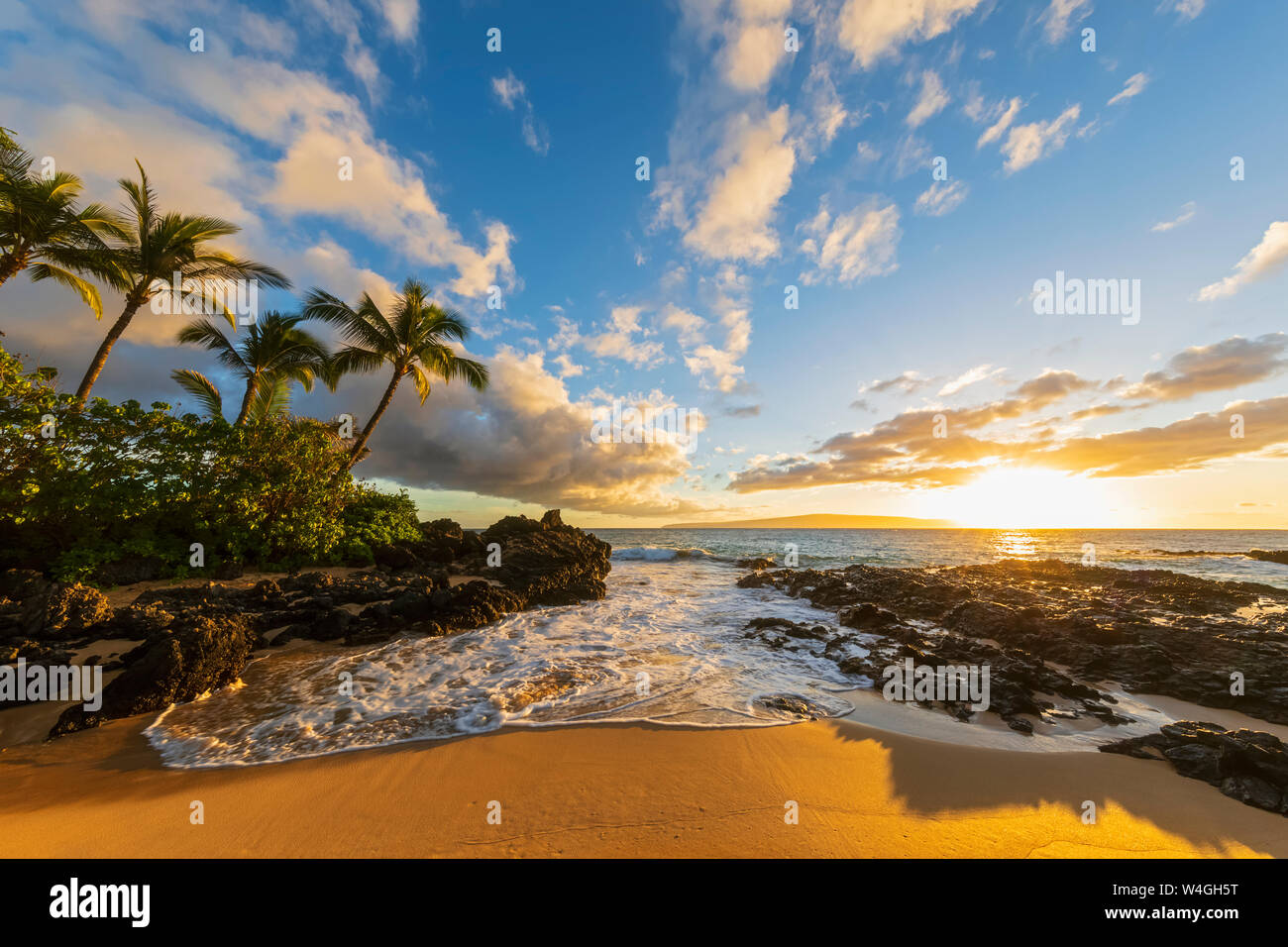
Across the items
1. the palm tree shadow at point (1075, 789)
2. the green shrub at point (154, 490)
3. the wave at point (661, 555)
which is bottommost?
the wave at point (661, 555)

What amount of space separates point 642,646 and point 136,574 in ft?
46.1

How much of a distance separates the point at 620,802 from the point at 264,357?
26912mm

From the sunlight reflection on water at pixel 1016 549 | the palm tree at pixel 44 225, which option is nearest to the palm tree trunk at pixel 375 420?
the palm tree at pixel 44 225

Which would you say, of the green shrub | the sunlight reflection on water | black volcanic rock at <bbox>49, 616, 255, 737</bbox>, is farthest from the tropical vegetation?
the sunlight reflection on water

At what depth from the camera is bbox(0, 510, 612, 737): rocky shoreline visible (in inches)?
239

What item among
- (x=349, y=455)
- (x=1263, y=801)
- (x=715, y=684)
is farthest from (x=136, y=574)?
(x=1263, y=801)

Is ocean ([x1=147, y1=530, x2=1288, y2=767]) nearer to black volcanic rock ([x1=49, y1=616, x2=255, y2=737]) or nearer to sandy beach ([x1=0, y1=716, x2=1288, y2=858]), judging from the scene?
black volcanic rock ([x1=49, y1=616, x2=255, y2=737])

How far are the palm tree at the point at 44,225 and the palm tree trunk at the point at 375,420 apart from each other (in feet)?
31.1

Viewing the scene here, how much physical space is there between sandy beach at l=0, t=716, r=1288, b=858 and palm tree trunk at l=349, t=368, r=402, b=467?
49.0ft

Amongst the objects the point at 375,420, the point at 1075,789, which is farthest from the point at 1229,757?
the point at 375,420

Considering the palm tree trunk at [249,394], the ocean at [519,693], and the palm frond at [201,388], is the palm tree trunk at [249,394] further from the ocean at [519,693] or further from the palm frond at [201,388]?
the ocean at [519,693]

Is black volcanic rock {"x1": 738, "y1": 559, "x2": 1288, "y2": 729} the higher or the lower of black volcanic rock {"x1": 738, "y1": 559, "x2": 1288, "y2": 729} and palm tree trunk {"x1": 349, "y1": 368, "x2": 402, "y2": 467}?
the lower

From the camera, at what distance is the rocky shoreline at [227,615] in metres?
6.08
